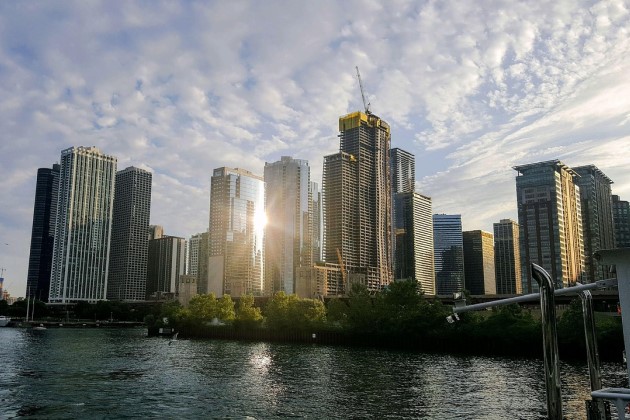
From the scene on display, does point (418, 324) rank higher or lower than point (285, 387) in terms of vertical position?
higher

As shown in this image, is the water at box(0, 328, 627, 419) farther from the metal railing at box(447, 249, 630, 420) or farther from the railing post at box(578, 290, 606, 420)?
the metal railing at box(447, 249, 630, 420)

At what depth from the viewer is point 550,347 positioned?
25.6 meters

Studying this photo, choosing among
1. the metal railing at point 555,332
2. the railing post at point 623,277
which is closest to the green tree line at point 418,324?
the metal railing at point 555,332

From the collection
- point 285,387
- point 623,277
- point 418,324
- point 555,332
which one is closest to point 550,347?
point 555,332

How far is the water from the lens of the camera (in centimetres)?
5166

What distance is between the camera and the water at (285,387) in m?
51.7

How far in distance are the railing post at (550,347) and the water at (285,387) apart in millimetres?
25608

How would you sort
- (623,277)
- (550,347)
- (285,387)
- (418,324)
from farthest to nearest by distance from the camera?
1. (418,324)
2. (285,387)
3. (550,347)
4. (623,277)

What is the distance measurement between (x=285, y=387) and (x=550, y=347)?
156 ft

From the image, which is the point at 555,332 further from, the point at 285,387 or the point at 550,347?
the point at 285,387

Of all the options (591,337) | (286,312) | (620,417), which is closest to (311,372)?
(591,337)

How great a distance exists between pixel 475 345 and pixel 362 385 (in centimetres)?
6594

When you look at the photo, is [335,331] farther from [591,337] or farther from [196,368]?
[591,337]

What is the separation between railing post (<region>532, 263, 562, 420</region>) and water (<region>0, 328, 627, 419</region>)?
2561 cm
